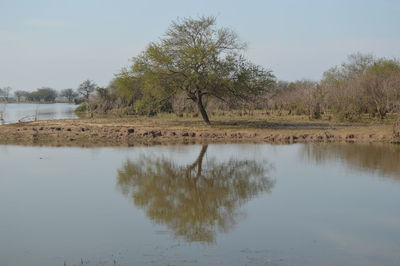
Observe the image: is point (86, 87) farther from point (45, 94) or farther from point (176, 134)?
point (45, 94)

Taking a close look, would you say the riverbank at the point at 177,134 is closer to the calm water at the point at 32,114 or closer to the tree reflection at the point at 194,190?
the calm water at the point at 32,114

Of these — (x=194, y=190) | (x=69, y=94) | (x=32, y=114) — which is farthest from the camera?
(x=69, y=94)

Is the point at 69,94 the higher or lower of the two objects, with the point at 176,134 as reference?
higher

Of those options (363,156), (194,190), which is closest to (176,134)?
(363,156)

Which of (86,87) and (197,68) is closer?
(197,68)

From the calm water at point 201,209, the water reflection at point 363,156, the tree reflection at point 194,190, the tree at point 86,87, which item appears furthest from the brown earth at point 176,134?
the tree at point 86,87

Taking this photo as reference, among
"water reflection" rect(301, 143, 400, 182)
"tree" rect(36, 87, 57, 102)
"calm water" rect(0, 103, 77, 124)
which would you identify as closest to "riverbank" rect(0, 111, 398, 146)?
"water reflection" rect(301, 143, 400, 182)

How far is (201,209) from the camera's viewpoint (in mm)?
11617

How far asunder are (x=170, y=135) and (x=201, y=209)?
52.3 ft

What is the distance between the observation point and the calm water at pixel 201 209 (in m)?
8.46

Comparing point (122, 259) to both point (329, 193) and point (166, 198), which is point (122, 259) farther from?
point (329, 193)

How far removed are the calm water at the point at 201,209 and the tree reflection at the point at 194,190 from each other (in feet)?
0.10

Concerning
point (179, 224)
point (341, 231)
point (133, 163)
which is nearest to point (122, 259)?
point (179, 224)

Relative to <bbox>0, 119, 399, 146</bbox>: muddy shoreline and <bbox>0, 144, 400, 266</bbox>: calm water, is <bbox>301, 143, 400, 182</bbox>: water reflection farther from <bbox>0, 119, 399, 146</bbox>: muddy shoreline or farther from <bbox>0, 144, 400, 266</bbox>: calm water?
<bbox>0, 119, 399, 146</bbox>: muddy shoreline
